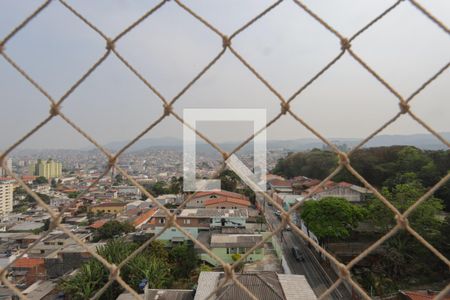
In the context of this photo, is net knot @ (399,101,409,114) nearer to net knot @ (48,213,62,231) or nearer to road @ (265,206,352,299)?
net knot @ (48,213,62,231)

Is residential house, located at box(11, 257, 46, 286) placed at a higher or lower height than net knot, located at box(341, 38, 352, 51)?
lower

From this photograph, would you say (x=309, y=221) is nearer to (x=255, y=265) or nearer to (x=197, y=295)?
(x=255, y=265)

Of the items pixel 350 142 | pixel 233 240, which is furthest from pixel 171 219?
pixel 233 240

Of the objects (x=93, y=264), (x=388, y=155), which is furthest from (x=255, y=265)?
(x=388, y=155)

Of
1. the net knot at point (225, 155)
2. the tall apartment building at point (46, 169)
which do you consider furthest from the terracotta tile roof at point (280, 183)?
the tall apartment building at point (46, 169)

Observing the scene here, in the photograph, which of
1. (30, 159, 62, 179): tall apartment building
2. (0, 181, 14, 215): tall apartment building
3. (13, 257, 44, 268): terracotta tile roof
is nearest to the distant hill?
(13, 257, 44, 268): terracotta tile roof

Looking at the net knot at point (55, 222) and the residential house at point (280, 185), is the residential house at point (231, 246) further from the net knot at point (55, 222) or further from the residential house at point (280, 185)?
the residential house at point (280, 185)
